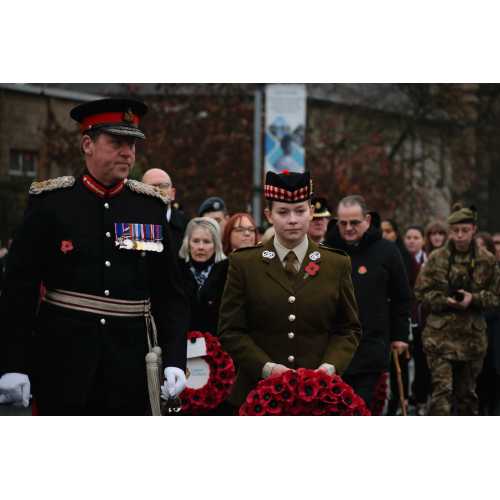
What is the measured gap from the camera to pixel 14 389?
556 cm

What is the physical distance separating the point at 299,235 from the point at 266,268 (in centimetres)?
29

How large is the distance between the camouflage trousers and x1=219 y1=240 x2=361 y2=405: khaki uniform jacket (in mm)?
4856


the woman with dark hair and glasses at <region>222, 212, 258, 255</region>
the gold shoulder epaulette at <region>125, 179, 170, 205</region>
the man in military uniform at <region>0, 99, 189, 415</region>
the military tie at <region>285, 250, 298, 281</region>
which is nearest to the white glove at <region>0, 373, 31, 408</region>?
the man in military uniform at <region>0, 99, 189, 415</region>

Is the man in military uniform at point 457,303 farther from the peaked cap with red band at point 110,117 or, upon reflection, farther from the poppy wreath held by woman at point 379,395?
the peaked cap with red band at point 110,117

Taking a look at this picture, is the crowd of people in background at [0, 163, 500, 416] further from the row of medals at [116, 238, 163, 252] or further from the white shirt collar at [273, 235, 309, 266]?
the row of medals at [116, 238, 163, 252]

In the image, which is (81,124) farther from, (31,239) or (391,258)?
(391,258)

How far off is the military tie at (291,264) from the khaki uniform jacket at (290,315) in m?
0.03

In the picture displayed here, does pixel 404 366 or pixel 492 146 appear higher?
pixel 492 146

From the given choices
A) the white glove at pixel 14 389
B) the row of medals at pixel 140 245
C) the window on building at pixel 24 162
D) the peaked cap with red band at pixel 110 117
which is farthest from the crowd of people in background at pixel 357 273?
the window on building at pixel 24 162

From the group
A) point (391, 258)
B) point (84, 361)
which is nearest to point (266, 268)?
point (84, 361)

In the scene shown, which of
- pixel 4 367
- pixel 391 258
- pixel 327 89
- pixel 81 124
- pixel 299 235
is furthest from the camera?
pixel 327 89

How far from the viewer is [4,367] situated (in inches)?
223

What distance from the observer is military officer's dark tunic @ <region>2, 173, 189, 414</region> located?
5.78 m

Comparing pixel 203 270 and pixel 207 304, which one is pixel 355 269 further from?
pixel 207 304
